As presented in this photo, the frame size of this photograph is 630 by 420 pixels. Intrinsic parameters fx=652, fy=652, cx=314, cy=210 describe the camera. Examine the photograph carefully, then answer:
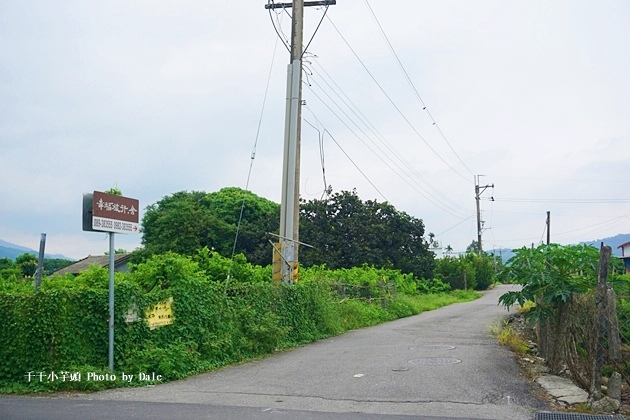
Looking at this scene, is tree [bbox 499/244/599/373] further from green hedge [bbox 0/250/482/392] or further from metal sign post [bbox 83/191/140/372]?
metal sign post [bbox 83/191/140/372]

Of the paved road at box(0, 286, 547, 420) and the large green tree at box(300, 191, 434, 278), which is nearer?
the paved road at box(0, 286, 547, 420)

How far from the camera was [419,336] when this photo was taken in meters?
18.8

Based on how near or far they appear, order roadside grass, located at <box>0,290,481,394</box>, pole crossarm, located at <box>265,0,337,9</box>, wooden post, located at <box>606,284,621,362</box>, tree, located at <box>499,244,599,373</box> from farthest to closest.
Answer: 1. pole crossarm, located at <box>265,0,337,9</box>
2. tree, located at <box>499,244,599,373</box>
3. roadside grass, located at <box>0,290,481,394</box>
4. wooden post, located at <box>606,284,621,362</box>

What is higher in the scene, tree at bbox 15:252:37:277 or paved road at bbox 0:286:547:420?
tree at bbox 15:252:37:277

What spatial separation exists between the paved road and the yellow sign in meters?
1.24

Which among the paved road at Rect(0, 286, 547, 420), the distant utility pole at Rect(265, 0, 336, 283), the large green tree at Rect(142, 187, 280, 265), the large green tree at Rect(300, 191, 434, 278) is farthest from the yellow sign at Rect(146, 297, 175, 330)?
the large green tree at Rect(142, 187, 280, 265)

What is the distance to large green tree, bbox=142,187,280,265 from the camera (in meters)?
43.6

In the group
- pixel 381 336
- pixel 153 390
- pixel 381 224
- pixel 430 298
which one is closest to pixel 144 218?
pixel 381 224

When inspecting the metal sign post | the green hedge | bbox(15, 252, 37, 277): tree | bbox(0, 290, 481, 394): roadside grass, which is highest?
the metal sign post

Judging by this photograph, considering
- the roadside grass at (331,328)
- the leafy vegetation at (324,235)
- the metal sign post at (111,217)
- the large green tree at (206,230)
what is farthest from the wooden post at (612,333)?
the large green tree at (206,230)

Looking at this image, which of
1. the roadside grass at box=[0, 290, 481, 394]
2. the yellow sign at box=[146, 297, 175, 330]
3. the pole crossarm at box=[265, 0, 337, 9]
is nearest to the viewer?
the roadside grass at box=[0, 290, 481, 394]

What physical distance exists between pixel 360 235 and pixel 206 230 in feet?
37.2

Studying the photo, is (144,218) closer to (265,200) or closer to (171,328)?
(265,200)

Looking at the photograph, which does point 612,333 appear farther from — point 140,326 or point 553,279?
point 140,326
